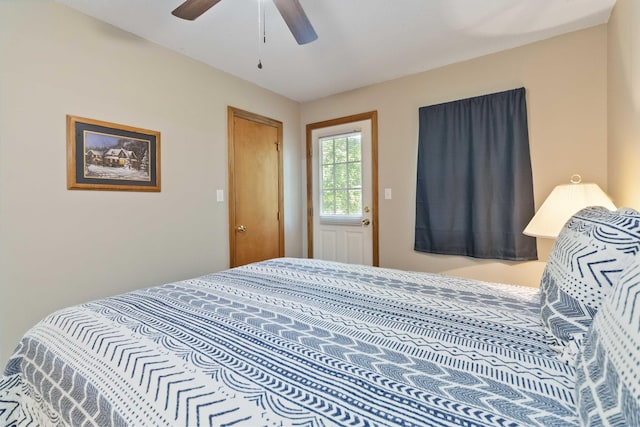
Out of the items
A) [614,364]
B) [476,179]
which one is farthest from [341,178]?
[614,364]

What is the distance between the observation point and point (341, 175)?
A: 11.7ft

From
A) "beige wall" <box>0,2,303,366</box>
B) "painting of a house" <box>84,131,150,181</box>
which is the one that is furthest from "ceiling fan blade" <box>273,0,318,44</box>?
"painting of a house" <box>84,131,150,181</box>

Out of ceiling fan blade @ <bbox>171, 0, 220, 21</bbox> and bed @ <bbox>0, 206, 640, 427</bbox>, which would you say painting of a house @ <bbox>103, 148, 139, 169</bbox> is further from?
bed @ <bbox>0, 206, 640, 427</bbox>

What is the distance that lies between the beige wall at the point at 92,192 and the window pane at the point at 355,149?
140cm

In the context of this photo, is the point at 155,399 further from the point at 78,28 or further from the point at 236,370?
the point at 78,28

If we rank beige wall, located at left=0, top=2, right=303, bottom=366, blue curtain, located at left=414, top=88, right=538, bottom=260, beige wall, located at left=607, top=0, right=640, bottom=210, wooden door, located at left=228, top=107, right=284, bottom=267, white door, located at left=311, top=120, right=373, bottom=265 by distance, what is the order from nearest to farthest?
1. beige wall, located at left=607, top=0, right=640, bottom=210
2. beige wall, located at left=0, top=2, right=303, bottom=366
3. blue curtain, located at left=414, top=88, right=538, bottom=260
4. wooden door, located at left=228, top=107, right=284, bottom=267
5. white door, located at left=311, top=120, right=373, bottom=265

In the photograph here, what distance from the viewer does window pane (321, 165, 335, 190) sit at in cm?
364

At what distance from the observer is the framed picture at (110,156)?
6.48 ft

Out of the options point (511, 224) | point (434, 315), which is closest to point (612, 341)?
point (434, 315)

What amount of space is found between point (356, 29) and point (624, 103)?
1.78 metres

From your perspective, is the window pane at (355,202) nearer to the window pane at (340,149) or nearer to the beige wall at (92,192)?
the window pane at (340,149)

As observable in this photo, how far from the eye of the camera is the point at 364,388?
695 mm

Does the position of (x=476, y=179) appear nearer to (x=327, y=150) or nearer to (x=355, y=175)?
(x=355, y=175)

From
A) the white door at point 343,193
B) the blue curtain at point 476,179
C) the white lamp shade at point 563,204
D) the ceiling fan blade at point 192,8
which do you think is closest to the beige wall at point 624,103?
the white lamp shade at point 563,204
